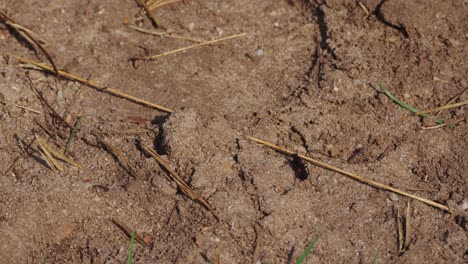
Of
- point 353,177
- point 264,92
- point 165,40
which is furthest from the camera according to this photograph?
point 165,40

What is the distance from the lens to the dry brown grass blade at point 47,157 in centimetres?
252

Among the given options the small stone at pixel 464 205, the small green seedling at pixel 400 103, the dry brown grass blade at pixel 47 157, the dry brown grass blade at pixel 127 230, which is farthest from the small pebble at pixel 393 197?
the dry brown grass blade at pixel 47 157

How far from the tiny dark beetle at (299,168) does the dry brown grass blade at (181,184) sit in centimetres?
36

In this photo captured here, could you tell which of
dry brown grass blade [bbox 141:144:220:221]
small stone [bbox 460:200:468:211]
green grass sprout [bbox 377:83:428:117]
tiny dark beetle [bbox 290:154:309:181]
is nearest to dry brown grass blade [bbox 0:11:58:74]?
dry brown grass blade [bbox 141:144:220:221]

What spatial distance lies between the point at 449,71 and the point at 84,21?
1.70 m

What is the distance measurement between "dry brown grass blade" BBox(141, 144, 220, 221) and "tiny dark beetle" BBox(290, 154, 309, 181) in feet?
1.19

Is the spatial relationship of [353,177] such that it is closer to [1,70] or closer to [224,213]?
[224,213]

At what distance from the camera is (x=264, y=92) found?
2.79 metres

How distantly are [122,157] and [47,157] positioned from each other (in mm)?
309

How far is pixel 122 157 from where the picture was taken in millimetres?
2512

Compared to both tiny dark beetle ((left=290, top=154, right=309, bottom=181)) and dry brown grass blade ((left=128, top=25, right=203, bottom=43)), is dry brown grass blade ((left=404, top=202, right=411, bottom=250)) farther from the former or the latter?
dry brown grass blade ((left=128, top=25, right=203, bottom=43))

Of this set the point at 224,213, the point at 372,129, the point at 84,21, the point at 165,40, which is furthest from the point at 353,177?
A: the point at 84,21

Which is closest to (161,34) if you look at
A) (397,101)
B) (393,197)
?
(397,101)

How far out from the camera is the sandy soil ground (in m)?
2.34
